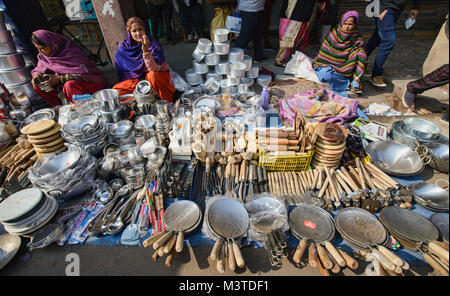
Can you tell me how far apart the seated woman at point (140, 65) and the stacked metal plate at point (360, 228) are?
3374mm

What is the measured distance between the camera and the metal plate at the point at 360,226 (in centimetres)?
192

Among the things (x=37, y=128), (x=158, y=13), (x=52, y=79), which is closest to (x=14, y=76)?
(x=52, y=79)

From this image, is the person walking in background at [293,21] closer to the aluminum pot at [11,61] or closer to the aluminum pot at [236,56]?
the aluminum pot at [236,56]

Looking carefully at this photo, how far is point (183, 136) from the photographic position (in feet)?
8.71

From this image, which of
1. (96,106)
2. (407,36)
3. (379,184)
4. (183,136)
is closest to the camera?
(379,184)

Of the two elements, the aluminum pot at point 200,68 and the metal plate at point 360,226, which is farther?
the aluminum pot at point 200,68

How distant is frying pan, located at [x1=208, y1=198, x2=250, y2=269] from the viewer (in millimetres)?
1950

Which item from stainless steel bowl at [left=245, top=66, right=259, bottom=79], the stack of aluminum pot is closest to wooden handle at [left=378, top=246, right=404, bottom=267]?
stainless steel bowl at [left=245, top=66, right=259, bottom=79]

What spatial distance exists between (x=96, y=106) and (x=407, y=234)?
4165 mm

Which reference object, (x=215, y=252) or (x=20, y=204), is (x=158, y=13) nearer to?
(x=20, y=204)

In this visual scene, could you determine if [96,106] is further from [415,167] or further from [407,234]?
Answer: [415,167]

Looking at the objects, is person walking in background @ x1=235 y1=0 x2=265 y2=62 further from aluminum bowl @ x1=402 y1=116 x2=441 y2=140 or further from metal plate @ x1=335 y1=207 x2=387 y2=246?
metal plate @ x1=335 y1=207 x2=387 y2=246

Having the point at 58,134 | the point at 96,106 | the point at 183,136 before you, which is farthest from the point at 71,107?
the point at 183,136

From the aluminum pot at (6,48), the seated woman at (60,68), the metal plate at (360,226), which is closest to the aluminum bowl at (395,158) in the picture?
the metal plate at (360,226)
